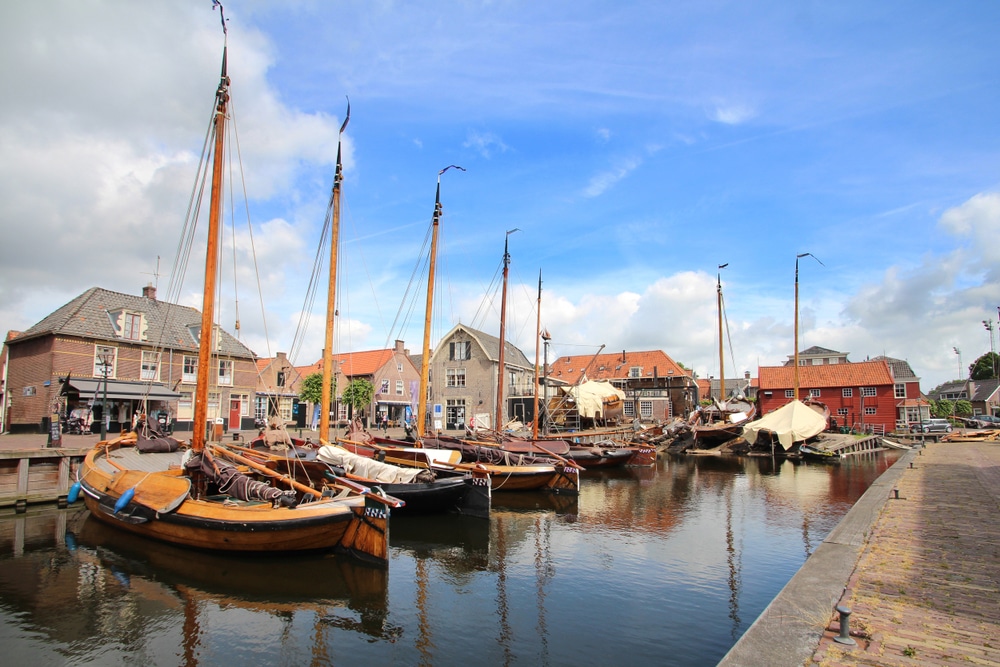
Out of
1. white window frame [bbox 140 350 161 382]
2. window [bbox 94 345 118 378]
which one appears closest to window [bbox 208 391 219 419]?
white window frame [bbox 140 350 161 382]

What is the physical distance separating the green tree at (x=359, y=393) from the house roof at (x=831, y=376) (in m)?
41.7

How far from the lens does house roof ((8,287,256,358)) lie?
31656 millimetres

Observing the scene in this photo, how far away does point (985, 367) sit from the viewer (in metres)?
94.2

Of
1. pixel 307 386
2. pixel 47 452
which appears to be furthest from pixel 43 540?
pixel 307 386

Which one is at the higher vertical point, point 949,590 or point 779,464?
point 949,590

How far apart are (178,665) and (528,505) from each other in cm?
1411

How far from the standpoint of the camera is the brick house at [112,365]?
3028cm

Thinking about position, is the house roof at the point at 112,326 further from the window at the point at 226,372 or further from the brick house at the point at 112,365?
the window at the point at 226,372

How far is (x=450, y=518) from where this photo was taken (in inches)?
704

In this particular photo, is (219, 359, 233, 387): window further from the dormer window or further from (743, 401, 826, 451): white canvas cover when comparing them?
(743, 401, 826, 451): white canvas cover

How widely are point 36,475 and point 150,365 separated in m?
16.8

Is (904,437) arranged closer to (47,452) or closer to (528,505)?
(528,505)

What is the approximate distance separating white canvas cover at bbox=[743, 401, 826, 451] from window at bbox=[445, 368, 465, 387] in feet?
80.3

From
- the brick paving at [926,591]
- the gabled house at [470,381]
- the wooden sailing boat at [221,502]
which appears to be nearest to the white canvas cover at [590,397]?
the gabled house at [470,381]
